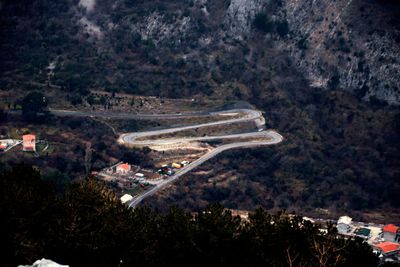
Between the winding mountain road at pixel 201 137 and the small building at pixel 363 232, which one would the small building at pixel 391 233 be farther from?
the winding mountain road at pixel 201 137

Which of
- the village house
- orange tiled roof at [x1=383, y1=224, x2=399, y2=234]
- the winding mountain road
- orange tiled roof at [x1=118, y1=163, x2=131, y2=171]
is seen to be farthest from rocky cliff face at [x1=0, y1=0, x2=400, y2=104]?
orange tiled roof at [x1=383, y1=224, x2=399, y2=234]

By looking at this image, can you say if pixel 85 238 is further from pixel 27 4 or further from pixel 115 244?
pixel 27 4

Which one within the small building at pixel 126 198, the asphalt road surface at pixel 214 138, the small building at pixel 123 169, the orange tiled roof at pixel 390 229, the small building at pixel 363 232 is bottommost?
the small building at pixel 363 232

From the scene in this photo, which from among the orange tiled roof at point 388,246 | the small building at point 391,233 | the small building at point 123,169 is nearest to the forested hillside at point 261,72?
the small building at point 123,169

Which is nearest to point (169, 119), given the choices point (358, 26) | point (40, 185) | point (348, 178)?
point (348, 178)

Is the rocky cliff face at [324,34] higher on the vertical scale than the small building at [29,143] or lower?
higher

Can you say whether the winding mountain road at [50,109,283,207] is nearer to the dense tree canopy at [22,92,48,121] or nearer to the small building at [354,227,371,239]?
the dense tree canopy at [22,92,48,121]

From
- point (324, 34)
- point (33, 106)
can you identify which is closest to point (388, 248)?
point (324, 34)
